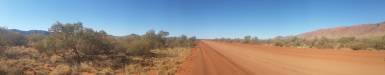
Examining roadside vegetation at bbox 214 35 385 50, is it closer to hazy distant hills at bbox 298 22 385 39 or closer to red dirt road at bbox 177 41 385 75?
red dirt road at bbox 177 41 385 75

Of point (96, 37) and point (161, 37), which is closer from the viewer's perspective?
point (96, 37)

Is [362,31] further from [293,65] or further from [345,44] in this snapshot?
[293,65]

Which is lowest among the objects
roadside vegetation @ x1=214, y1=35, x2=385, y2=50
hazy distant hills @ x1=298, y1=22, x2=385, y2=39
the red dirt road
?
the red dirt road

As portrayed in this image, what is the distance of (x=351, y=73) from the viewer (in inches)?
535

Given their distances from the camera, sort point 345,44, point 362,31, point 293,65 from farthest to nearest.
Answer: point 362,31
point 345,44
point 293,65

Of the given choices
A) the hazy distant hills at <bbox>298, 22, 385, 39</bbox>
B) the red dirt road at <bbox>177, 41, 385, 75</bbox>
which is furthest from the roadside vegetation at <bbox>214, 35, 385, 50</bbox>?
the hazy distant hills at <bbox>298, 22, 385, 39</bbox>

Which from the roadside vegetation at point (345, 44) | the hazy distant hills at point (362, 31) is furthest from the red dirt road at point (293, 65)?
the hazy distant hills at point (362, 31)

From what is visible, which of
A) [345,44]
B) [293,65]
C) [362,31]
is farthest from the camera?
[362,31]

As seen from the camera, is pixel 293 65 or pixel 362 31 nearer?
pixel 293 65

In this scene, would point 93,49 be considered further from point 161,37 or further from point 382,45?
point 161,37

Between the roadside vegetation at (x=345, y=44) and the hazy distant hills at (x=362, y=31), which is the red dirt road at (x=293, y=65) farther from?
the hazy distant hills at (x=362, y=31)

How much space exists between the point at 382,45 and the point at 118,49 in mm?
23446

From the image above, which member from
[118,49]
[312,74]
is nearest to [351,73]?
[312,74]

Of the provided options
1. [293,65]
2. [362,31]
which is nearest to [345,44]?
[293,65]
